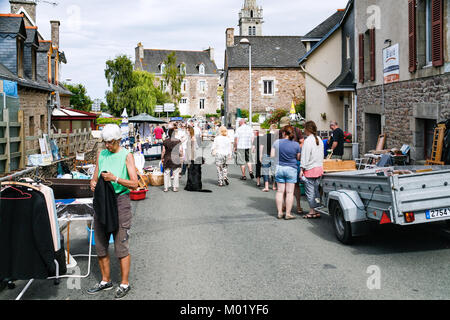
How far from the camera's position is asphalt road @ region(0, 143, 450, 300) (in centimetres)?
527

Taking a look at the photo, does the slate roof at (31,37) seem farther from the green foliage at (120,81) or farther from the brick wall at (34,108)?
the green foliage at (120,81)

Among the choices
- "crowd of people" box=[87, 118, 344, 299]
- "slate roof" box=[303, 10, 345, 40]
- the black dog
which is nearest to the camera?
"crowd of people" box=[87, 118, 344, 299]

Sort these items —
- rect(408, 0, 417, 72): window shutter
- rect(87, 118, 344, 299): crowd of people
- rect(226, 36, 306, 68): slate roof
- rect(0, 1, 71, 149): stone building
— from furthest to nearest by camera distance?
rect(226, 36, 306, 68): slate roof < rect(0, 1, 71, 149): stone building < rect(408, 0, 417, 72): window shutter < rect(87, 118, 344, 299): crowd of people

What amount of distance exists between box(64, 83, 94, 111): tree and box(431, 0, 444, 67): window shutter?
52.0m

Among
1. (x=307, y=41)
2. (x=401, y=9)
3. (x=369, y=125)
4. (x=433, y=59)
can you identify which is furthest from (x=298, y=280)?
(x=307, y=41)

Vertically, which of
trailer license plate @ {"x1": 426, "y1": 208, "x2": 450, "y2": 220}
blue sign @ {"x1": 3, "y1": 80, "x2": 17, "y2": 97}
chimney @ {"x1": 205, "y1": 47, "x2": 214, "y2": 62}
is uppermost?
chimney @ {"x1": 205, "y1": 47, "x2": 214, "y2": 62}

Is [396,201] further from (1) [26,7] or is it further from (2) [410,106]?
(1) [26,7]

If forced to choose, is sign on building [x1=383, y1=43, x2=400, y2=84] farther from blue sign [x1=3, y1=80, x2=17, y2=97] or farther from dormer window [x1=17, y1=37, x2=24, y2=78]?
dormer window [x1=17, y1=37, x2=24, y2=78]

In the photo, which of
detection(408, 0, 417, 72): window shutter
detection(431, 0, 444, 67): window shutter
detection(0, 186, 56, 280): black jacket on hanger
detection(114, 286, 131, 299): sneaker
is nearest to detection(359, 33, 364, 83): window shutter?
detection(408, 0, 417, 72): window shutter

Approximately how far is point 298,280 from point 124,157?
2498 millimetres

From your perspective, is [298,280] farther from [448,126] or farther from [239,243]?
[448,126]

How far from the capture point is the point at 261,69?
5241cm

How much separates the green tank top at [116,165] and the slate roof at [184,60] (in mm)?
89379
